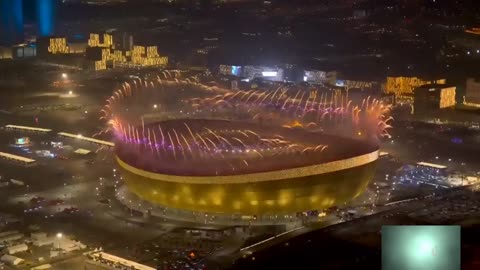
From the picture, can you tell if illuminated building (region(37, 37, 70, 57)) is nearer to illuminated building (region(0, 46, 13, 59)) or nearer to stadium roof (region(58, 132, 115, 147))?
illuminated building (region(0, 46, 13, 59))

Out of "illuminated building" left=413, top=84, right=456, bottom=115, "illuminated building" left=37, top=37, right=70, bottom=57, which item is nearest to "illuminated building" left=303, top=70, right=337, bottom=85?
"illuminated building" left=413, top=84, right=456, bottom=115

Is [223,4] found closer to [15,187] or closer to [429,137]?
[429,137]

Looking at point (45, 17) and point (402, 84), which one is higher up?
point (45, 17)

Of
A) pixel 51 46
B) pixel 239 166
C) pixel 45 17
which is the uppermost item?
pixel 45 17

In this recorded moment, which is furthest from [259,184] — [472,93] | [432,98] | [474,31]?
[474,31]

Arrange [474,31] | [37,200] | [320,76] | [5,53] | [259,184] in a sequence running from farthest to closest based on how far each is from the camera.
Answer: [474,31]
[5,53]
[320,76]
[37,200]
[259,184]

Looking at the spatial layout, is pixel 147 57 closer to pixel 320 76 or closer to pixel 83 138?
pixel 320 76

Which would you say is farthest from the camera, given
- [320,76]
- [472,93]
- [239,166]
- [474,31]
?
[474,31]
